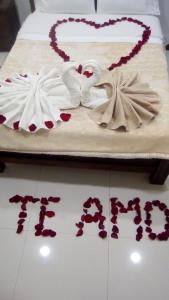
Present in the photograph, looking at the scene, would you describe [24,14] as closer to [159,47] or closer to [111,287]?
[159,47]

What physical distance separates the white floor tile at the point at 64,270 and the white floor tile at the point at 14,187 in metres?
0.17

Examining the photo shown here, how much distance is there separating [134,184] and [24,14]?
7.78 feet

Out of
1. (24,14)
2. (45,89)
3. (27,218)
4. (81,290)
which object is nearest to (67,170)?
(27,218)

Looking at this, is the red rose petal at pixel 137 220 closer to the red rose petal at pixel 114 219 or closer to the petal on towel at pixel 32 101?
the red rose petal at pixel 114 219

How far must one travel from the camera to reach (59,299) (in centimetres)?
122

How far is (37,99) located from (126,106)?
518 mm

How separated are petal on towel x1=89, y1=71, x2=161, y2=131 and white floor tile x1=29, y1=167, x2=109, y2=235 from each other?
45 cm

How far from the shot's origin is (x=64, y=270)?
1.30m

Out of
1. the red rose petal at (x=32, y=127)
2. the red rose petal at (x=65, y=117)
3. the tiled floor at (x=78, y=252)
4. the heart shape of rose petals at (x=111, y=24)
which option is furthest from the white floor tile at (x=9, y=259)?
the heart shape of rose petals at (x=111, y=24)

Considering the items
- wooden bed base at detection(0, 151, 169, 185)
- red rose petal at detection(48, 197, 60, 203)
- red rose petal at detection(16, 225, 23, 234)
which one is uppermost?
wooden bed base at detection(0, 151, 169, 185)

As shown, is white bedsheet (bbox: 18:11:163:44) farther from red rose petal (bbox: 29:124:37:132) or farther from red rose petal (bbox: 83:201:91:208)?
red rose petal (bbox: 83:201:91:208)

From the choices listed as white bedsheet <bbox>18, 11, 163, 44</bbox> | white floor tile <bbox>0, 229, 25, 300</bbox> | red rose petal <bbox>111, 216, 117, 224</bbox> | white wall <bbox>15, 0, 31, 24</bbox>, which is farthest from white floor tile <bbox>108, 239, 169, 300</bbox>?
white wall <bbox>15, 0, 31, 24</bbox>

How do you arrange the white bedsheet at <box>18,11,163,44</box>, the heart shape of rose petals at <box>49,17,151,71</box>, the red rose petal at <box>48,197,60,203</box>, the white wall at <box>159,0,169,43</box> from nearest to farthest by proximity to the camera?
the red rose petal at <box>48,197,60,203</box> < the heart shape of rose petals at <box>49,17,151,71</box> < the white bedsheet at <box>18,11,163,44</box> < the white wall at <box>159,0,169,43</box>

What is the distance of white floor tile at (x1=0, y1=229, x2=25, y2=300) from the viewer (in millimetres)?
1255
